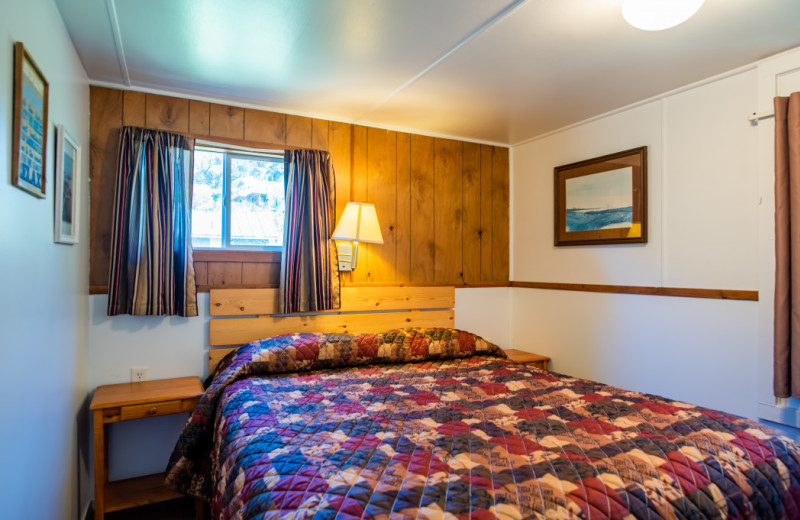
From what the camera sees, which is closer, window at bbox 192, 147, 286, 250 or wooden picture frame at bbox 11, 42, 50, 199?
wooden picture frame at bbox 11, 42, 50, 199

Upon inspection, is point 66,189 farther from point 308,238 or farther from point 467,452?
point 467,452

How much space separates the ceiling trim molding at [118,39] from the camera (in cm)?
181

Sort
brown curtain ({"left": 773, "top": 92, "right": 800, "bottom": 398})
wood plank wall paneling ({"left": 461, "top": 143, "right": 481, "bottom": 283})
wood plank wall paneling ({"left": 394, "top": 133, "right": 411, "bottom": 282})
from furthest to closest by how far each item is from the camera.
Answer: wood plank wall paneling ({"left": 461, "top": 143, "right": 481, "bottom": 283}) < wood plank wall paneling ({"left": 394, "top": 133, "right": 411, "bottom": 282}) < brown curtain ({"left": 773, "top": 92, "right": 800, "bottom": 398})

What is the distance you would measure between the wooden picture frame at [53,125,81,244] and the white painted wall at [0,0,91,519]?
0.15 feet

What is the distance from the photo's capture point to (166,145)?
8.57 ft

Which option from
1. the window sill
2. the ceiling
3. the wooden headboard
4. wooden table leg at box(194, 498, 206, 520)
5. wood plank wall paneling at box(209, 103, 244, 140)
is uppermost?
the ceiling

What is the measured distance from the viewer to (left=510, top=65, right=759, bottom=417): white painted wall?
7.59 feet

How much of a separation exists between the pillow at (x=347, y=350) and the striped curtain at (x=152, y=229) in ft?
1.65

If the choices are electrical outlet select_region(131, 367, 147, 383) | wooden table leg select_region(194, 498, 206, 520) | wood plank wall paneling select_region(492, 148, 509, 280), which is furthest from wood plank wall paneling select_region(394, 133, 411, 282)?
wooden table leg select_region(194, 498, 206, 520)

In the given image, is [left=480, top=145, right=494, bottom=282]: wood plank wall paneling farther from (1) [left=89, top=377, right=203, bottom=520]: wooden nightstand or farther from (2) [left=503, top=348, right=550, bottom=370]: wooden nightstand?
(1) [left=89, top=377, right=203, bottom=520]: wooden nightstand

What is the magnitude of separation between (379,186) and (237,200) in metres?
0.98

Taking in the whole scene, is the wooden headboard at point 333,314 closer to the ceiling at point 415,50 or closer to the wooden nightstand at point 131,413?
the wooden nightstand at point 131,413

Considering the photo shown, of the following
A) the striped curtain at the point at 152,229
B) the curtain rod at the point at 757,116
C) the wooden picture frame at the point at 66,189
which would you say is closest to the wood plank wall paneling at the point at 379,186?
the striped curtain at the point at 152,229

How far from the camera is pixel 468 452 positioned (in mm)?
1431
